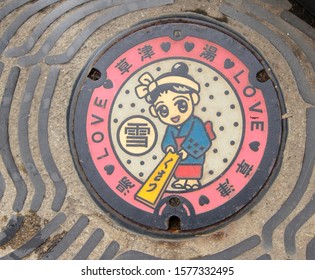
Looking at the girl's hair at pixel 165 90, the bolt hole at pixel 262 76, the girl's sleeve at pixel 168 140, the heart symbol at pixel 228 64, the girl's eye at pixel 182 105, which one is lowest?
the girl's sleeve at pixel 168 140

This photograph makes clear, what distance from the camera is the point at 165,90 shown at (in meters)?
1.46

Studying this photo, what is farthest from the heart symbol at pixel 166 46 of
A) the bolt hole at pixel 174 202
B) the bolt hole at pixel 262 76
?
the bolt hole at pixel 174 202

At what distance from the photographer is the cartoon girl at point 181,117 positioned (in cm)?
143

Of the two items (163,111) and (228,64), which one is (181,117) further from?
(228,64)

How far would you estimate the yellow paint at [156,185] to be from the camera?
56.6 inches

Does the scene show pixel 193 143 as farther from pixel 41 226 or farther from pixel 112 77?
pixel 41 226

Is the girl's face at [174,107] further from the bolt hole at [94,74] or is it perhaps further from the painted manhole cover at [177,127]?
the bolt hole at [94,74]

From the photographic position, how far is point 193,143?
1438 mm

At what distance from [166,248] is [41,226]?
12.3 inches

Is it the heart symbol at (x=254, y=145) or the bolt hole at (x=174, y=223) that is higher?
the heart symbol at (x=254, y=145)

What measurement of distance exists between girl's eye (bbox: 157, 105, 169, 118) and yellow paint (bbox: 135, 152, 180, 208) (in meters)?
A: 0.11

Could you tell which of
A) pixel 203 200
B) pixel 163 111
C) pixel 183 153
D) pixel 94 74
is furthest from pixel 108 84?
pixel 203 200

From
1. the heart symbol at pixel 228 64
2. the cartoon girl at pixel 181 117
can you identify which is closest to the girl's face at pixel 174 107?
the cartoon girl at pixel 181 117
